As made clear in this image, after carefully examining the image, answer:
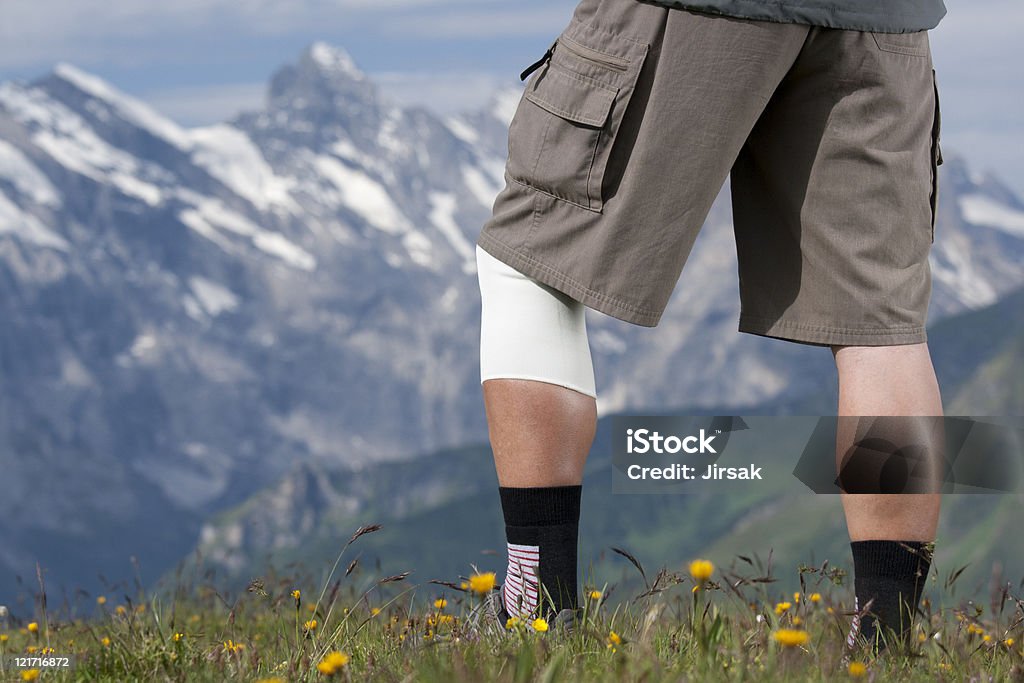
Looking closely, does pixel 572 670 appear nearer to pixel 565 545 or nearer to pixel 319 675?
pixel 319 675

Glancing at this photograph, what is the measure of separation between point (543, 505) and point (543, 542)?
95mm

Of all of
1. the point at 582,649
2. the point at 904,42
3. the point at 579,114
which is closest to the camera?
the point at 582,649

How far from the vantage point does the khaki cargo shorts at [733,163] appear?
238 cm

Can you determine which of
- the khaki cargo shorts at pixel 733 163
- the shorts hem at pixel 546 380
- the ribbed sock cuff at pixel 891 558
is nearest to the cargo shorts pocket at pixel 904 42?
the khaki cargo shorts at pixel 733 163

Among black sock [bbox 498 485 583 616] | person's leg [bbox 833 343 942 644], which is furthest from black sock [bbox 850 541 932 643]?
black sock [bbox 498 485 583 616]

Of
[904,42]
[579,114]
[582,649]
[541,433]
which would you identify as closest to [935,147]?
[904,42]

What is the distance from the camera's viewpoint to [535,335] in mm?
2607

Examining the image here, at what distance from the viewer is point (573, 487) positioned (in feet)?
8.59

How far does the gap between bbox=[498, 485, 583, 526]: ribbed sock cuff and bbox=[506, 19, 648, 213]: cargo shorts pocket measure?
674 millimetres

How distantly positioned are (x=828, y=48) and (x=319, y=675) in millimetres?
1715

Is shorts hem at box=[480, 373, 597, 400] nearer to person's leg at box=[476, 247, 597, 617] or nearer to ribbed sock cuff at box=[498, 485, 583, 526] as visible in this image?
person's leg at box=[476, 247, 597, 617]

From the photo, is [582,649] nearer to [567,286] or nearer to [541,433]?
Answer: [541,433]

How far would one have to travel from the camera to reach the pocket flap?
2.40 meters

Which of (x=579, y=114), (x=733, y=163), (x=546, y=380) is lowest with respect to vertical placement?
(x=546, y=380)
